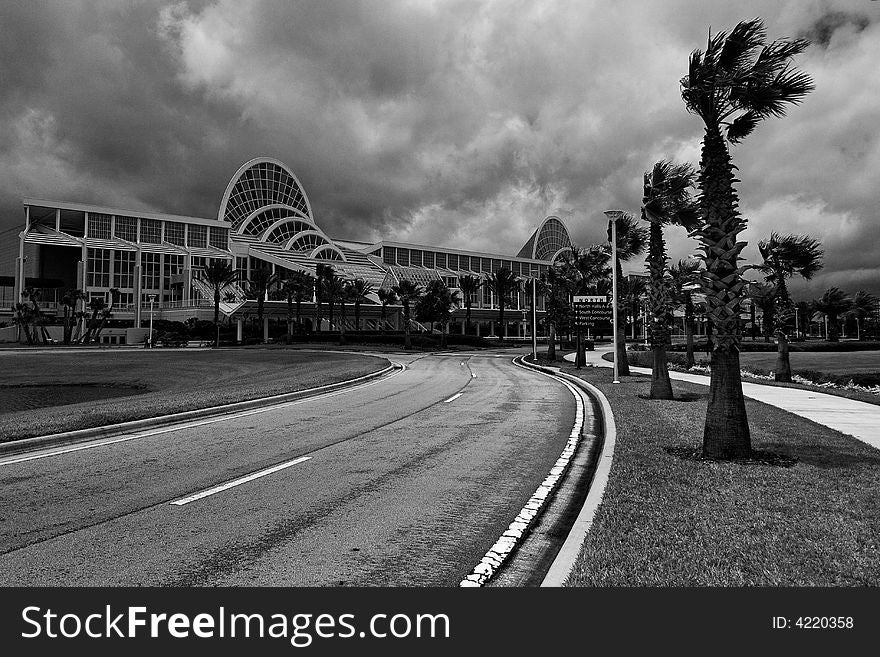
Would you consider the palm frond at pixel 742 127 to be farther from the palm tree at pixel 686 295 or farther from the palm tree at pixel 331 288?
the palm tree at pixel 331 288

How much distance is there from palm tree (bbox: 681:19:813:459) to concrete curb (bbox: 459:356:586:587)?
2139 millimetres

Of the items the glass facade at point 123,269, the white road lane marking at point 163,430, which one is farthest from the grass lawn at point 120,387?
the glass facade at point 123,269

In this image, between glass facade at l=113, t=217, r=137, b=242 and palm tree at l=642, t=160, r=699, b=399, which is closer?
palm tree at l=642, t=160, r=699, b=399

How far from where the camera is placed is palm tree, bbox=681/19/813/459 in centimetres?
812

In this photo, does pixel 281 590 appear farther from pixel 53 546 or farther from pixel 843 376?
pixel 843 376

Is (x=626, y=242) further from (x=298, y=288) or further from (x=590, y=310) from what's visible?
(x=298, y=288)

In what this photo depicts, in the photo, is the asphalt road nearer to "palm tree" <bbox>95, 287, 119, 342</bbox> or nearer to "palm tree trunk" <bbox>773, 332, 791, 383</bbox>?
"palm tree trunk" <bbox>773, 332, 791, 383</bbox>

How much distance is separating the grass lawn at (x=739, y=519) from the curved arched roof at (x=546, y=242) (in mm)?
150446

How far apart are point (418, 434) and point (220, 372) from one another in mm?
24891

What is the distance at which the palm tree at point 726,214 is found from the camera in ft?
26.7

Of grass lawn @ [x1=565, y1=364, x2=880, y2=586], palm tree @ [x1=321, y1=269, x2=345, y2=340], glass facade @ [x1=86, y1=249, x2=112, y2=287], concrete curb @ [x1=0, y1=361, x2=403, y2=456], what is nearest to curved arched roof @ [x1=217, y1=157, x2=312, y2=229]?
glass facade @ [x1=86, y1=249, x2=112, y2=287]

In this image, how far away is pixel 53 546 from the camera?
475 centimetres

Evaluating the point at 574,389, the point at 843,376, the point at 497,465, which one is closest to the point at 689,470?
the point at 497,465

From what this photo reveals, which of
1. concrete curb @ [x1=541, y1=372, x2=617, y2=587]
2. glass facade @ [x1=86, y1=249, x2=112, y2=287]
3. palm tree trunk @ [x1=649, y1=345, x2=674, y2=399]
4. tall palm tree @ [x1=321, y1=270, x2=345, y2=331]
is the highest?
glass facade @ [x1=86, y1=249, x2=112, y2=287]
